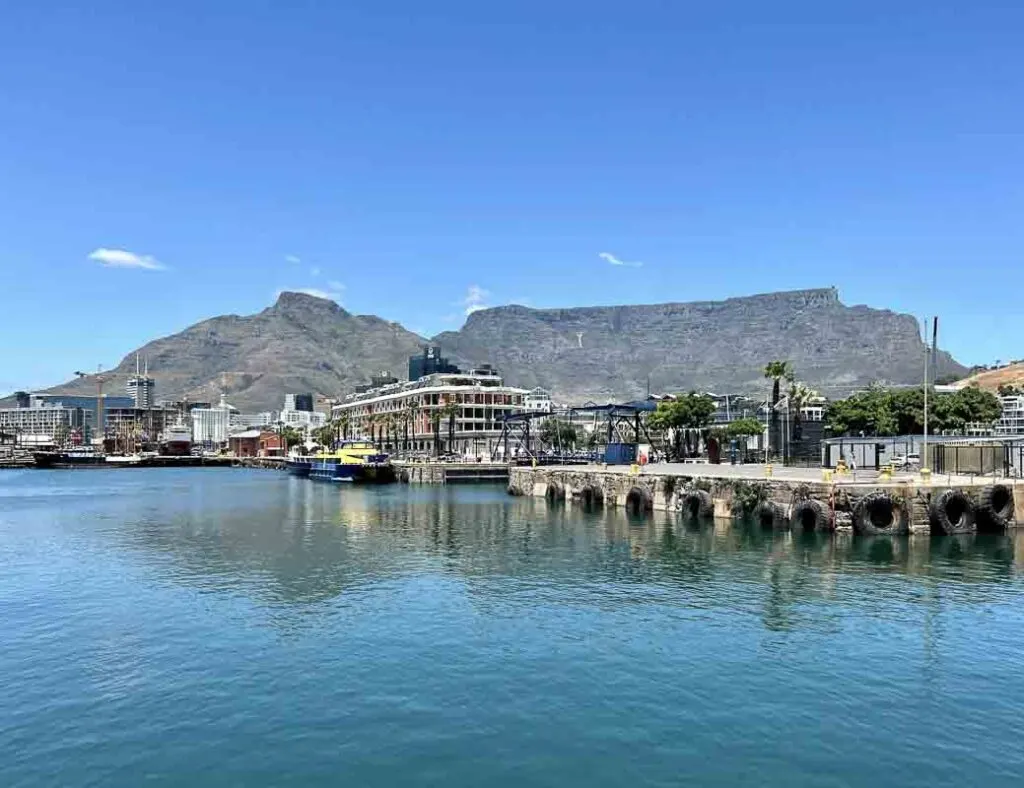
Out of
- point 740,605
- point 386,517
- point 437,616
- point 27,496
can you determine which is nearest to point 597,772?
point 437,616

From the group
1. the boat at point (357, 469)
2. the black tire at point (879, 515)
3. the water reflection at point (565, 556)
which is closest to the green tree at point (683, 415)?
the boat at point (357, 469)

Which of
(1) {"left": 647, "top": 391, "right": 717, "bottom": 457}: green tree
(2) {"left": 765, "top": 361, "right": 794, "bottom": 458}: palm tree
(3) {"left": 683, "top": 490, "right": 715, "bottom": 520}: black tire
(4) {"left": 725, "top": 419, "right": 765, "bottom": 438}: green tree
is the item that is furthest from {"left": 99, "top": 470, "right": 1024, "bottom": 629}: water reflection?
(1) {"left": 647, "top": 391, "right": 717, "bottom": 457}: green tree

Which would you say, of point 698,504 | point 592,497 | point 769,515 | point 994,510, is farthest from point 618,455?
point 994,510

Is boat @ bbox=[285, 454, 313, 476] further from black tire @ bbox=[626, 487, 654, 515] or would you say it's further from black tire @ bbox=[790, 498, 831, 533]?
black tire @ bbox=[790, 498, 831, 533]

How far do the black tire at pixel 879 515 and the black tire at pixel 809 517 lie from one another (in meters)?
2.12

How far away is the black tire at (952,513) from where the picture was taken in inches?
2202

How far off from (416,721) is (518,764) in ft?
13.1

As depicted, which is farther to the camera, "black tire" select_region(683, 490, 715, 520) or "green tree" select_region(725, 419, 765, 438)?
"green tree" select_region(725, 419, 765, 438)

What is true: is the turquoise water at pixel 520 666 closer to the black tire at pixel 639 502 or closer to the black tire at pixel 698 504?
the black tire at pixel 698 504

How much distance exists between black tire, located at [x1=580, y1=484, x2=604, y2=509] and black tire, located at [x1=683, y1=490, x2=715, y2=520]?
15123 millimetres

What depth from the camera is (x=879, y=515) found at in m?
57.5

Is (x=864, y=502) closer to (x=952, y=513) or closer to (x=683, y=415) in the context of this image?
(x=952, y=513)

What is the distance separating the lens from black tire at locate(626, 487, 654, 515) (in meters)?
79.2

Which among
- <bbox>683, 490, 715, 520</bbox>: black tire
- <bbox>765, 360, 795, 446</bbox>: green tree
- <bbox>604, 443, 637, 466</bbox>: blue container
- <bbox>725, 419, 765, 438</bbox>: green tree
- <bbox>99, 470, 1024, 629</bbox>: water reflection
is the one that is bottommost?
<bbox>99, 470, 1024, 629</bbox>: water reflection
